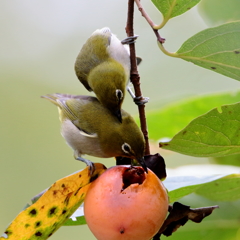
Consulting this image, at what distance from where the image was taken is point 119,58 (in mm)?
3672

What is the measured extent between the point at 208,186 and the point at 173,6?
3.00ft

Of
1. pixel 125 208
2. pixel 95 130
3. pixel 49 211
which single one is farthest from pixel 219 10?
pixel 49 211

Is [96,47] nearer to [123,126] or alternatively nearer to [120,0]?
[123,126]

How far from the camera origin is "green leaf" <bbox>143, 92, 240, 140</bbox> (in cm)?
257

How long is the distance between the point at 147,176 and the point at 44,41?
24.7 feet

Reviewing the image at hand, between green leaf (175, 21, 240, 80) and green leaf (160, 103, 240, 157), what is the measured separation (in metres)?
0.23

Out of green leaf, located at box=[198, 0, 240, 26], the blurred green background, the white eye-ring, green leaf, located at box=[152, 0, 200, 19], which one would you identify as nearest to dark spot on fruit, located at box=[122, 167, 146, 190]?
the white eye-ring

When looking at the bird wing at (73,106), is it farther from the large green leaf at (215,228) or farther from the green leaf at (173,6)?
the green leaf at (173,6)

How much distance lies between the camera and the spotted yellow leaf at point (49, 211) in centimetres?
146

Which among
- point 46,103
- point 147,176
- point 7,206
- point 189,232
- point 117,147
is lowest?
point 7,206

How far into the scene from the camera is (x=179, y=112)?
8.93 feet

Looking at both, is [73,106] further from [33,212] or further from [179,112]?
[33,212]

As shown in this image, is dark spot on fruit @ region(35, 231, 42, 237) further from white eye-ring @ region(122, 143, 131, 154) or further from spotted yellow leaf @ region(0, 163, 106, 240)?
white eye-ring @ region(122, 143, 131, 154)

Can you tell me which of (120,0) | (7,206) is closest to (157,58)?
(120,0)
